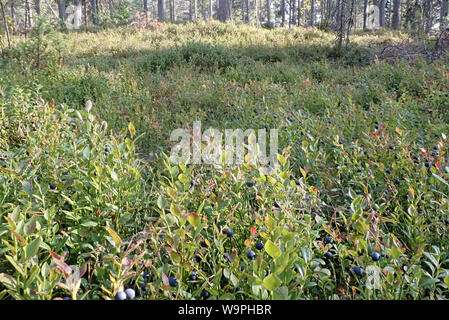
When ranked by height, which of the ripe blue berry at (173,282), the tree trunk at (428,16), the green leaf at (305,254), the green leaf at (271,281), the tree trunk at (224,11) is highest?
the tree trunk at (224,11)

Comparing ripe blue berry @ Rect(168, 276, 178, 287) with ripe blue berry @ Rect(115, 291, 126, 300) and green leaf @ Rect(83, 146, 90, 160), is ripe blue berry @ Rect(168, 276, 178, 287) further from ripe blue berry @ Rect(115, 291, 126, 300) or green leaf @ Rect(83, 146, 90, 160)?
green leaf @ Rect(83, 146, 90, 160)

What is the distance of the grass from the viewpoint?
140cm

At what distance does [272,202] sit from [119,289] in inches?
43.3

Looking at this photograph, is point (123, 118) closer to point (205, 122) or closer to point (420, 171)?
point (205, 122)

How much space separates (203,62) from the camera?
30.5 ft

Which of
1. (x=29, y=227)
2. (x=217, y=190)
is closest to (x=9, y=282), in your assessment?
(x=29, y=227)

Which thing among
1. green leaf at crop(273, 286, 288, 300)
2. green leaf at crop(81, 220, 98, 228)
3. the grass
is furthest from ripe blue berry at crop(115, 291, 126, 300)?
green leaf at crop(81, 220, 98, 228)

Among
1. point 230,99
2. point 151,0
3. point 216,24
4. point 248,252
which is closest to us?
point 248,252

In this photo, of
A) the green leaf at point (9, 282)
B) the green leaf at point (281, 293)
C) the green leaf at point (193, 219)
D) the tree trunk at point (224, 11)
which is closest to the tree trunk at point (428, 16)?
the tree trunk at point (224, 11)

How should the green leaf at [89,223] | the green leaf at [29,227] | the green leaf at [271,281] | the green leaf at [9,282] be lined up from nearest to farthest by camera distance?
the green leaf at [271,281] < the green leaf at [9,282] < the green leaf at [29,227] < the green leaf at [89,223]

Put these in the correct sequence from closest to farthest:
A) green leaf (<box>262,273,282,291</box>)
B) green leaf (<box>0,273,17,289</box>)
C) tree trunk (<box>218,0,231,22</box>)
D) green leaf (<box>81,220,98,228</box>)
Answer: green leaf (<box>262,273,282,291</box>), green leaf (<box>0,273,17,289</box>), green leaf (<box>81,220,98,228</box>), tree trunk (<box>218,0,231,22</box>)

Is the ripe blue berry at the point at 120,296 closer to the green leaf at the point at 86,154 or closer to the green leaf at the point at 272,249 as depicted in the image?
the green leaf at the point at 272,249

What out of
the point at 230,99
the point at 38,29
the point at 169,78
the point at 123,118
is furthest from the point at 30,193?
the point at 38,29

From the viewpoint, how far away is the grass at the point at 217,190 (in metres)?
1.40
